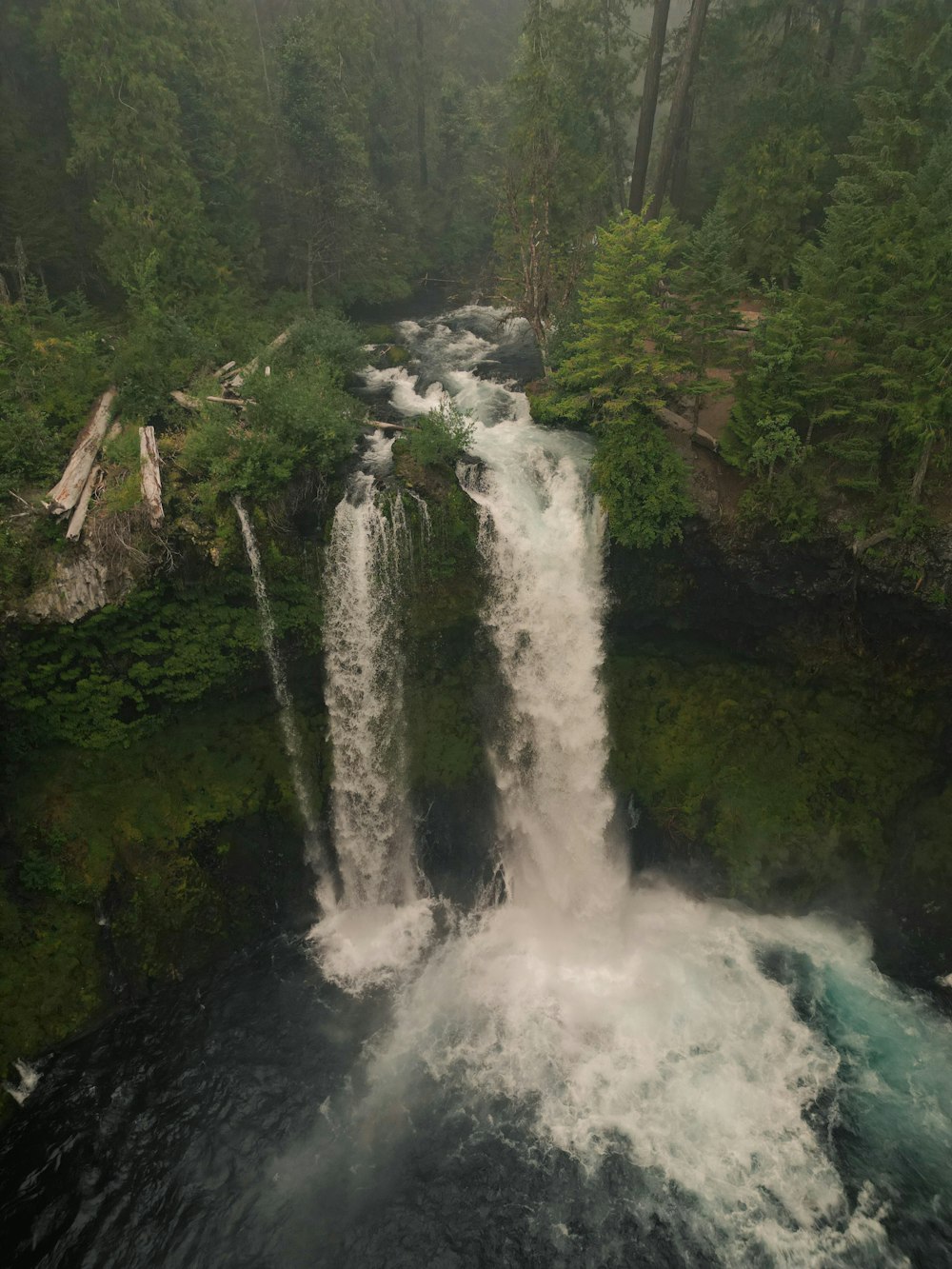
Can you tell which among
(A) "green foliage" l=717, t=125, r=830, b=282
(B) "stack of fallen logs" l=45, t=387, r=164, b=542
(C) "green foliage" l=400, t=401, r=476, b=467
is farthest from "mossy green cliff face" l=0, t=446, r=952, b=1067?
(A) "green foliage" l=717, t=125, r=830, b=282

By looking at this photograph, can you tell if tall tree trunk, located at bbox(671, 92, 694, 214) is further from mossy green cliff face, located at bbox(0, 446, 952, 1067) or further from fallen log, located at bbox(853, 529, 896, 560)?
mossy green cliff face, located at bbox(0, 446, 952, 1067)

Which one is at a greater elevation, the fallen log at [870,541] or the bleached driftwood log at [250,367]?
the bleached driftwood log at [250,367]

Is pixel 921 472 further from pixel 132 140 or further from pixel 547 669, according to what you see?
pixel 132 140

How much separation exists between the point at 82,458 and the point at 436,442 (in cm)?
824

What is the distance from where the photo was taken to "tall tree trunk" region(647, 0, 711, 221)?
2130 cm

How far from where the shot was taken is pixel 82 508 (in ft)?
46.0

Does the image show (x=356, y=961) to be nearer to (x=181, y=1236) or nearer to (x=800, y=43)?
(x=181, y=1236)

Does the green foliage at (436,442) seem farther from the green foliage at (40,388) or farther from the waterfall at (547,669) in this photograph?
the green foliage at (40,388)

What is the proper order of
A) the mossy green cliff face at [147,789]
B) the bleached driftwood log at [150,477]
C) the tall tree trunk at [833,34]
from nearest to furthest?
the mossy green cliff face at [147,789], the bleached driftwood log at [150,477], the tall tree trunk at [833,34]

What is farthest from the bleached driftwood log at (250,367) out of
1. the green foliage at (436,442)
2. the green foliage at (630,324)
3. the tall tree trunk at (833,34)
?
the tall tree trunk at (833,34)

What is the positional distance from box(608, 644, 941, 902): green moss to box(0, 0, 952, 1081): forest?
125 millimetres

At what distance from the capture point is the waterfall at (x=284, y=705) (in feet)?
50.4

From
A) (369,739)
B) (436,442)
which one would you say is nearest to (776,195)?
(436,442)

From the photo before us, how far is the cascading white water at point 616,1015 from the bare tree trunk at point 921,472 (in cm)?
686
